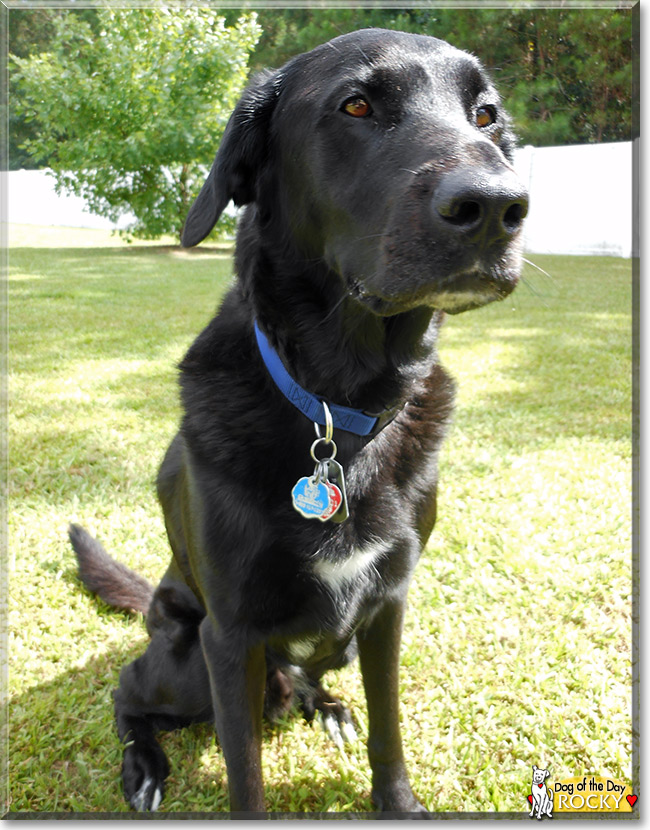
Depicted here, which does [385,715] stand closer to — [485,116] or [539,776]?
[539,776]

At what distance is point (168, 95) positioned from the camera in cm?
1303

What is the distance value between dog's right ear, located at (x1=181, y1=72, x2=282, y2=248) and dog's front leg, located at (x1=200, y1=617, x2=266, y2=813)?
3.21ft

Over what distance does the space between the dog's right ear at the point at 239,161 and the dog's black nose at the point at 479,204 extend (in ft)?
2.11

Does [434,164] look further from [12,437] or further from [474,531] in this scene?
[12,437]

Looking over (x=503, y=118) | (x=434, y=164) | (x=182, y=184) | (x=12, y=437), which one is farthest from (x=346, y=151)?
(x=182, y=184)

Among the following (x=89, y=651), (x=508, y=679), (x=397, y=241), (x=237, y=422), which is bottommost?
(x=89, y=651)

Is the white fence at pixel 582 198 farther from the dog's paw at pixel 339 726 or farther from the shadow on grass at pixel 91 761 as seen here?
the shadow on grass at pixel 91 761

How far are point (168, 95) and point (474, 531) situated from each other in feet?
41.4

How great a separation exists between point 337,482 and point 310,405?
20cm

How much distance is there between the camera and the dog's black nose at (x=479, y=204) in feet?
3.84

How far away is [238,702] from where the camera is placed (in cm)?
158

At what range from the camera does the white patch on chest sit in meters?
1.55

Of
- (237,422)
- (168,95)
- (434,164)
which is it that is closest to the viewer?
(434,164)

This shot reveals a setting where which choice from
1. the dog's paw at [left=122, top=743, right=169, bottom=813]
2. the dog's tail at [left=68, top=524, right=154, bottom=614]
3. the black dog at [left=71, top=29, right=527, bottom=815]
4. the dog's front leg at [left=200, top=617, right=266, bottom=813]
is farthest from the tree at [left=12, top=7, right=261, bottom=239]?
the dog's front leg at [left=200, top=617, right=266, bottom=813]
